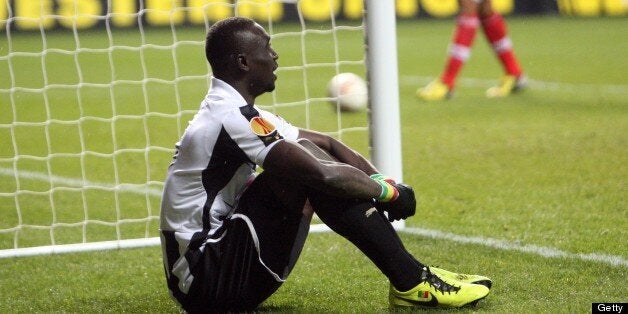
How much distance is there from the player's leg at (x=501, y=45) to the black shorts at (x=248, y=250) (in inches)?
273

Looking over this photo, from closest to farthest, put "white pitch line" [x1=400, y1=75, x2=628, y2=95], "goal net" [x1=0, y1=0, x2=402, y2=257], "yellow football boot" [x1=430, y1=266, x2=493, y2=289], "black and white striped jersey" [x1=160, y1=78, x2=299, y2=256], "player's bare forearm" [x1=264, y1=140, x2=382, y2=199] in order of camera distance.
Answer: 1. "player's bare forearm" [x1=264, y1=140, x2=382, y2=199]
2. "black and white striped jersey" [x1=160, y1=78, x2=299, y2=256]
3. "yellow football boot" [x1=430, y1=266, x2=493, y2=289]
4. "goal net" [x1=0, y1=0, x2=402, y2=257]
5. "white pitch line" [x1=400, y1=75, x2=628, y2=95]

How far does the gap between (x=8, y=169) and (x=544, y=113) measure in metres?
4.51

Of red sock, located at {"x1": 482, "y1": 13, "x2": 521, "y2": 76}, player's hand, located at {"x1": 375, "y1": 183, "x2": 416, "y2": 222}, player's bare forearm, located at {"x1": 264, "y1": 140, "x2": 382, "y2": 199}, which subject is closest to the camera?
player's bare forearm, located at {"x1": 264, "y1": 140, "x2": 382, "y2": 199}

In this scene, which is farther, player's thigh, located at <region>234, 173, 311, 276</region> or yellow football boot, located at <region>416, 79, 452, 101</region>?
yellow football boot, located at <region>416, 79, 452, 101</region>

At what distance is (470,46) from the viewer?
1034 centimetres

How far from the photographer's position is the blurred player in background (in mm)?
10031

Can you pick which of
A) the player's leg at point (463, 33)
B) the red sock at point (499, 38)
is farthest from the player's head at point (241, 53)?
the red sock at point (499, 38)

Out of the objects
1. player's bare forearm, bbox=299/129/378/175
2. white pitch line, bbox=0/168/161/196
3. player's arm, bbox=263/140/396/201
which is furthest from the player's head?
white pitch line, bbox=0/168/161/196

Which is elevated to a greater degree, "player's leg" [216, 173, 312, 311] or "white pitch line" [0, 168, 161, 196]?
"player's leg" [216, 173, 312, 311]

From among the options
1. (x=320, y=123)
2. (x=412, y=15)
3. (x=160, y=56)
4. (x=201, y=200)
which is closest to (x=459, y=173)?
(x=320, y=123)

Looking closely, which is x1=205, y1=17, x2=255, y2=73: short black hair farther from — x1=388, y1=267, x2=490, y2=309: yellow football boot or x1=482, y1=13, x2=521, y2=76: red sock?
x1=482, y1=13, x2=521, y2=76: red sock

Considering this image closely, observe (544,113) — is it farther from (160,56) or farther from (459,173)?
(160,56)

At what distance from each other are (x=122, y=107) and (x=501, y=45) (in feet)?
11.7

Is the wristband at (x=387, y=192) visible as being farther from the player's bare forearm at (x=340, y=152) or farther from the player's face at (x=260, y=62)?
the player's face at (x=260, y=62)
